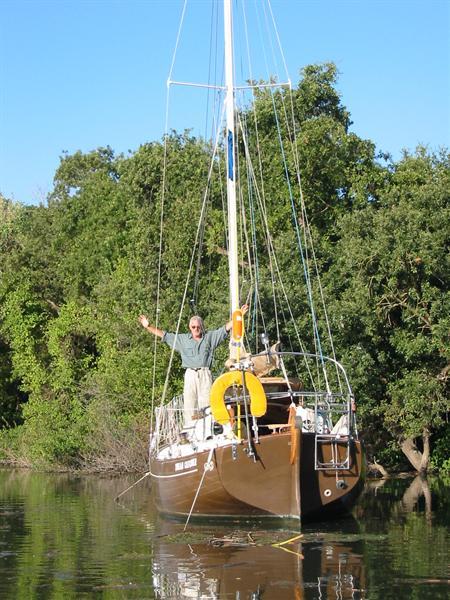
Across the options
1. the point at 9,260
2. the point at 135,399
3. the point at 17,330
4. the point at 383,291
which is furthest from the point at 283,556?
the point at 9,260

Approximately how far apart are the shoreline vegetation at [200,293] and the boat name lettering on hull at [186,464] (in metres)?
9.34

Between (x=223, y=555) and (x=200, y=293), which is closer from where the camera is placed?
(x=223, y=555)

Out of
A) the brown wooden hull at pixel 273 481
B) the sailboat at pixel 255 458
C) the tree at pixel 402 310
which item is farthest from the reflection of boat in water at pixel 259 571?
the tree at pixel 402 310

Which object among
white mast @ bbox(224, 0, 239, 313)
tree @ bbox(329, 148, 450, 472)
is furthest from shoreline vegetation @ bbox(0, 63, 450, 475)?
white mast @ bbox(224, 0, 239, 313)

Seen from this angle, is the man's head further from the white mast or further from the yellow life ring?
the yellow life ring

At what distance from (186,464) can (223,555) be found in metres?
3.89

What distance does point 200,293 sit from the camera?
3541 cm

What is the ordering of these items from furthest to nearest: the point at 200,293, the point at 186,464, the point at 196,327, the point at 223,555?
1. the point at 200,293
2. the point at 196,327
3. the point at 186,464
4. the point at 223,555

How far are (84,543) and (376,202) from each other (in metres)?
20.0

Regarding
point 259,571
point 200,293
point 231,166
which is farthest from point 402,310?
point 259,571

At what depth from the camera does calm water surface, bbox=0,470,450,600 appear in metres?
13.7

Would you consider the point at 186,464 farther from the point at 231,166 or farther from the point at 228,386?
the point at 231,166

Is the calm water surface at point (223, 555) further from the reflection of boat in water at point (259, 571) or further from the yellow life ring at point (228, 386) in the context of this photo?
the yellow life ring at point (228, 386)

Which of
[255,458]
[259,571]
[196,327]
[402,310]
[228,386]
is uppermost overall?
[402,310]
